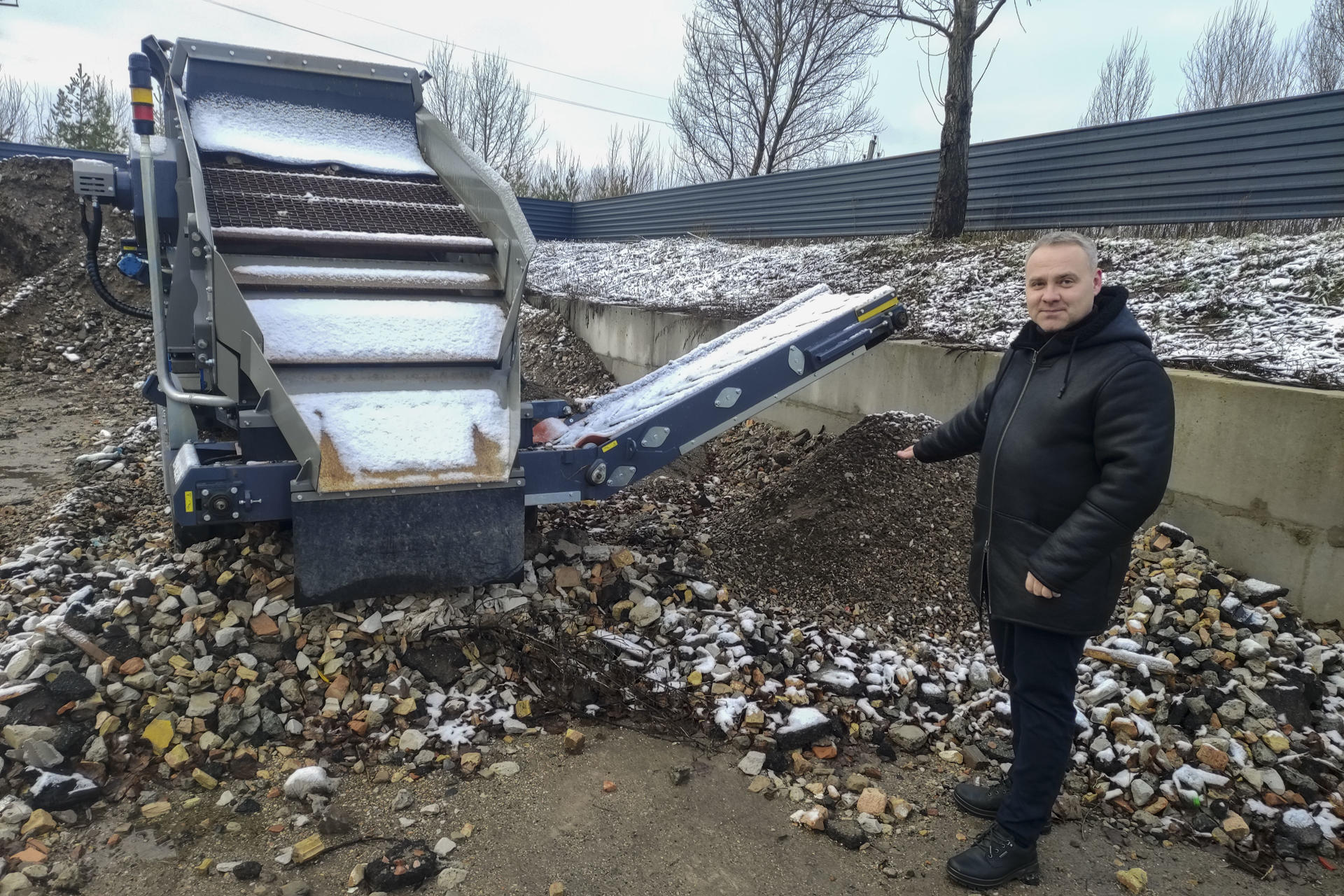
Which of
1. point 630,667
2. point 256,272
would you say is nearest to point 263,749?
point 630,667

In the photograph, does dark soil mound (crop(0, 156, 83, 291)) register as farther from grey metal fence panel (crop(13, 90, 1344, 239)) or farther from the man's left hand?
the man's left hand

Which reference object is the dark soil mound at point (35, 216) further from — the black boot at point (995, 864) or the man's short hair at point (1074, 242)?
the black boot at point (995, 864)

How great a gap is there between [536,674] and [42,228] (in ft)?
47.3

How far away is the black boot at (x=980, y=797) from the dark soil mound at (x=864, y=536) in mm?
1050

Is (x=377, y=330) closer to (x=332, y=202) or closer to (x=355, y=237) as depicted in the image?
(x=355, y=237)

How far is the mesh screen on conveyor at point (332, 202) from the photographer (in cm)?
374

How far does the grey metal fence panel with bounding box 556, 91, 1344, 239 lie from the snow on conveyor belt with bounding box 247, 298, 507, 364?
622cm

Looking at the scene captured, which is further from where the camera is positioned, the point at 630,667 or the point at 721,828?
the point at 630,667

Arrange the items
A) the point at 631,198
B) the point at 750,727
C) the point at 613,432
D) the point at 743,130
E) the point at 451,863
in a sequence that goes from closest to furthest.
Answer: the point at 451,863, the point at 750,727, the point at 613,432, the point at 631,198, the point at 743,130

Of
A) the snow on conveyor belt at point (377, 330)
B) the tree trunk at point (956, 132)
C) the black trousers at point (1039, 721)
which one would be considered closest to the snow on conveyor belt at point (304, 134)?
the snow on conveyor belt at point (377, 330)

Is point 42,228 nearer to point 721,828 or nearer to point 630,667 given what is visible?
point 630,667

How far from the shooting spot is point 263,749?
289 cm

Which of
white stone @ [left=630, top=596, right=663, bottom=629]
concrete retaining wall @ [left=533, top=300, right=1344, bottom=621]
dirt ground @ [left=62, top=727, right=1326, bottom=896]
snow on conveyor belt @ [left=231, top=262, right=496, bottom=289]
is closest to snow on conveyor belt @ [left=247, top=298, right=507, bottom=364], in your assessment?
snow on conveyor belt @ [left=231, top=262, right=496, bottom=289]

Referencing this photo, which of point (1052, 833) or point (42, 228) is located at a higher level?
point (42, 228)
